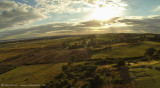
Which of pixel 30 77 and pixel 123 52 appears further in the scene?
pixel 123 52

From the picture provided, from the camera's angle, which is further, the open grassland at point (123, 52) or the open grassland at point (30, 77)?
the open grassland at point (123, 52)

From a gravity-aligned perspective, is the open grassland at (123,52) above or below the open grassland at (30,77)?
above

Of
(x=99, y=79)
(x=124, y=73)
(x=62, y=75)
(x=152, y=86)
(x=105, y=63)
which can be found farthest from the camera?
(x=105, y=63)

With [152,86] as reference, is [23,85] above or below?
below

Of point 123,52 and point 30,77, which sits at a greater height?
point 123,52

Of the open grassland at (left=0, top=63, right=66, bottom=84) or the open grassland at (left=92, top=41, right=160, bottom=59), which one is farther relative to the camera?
the open grassland at (left=92, top=41, right=160, bottom=59)

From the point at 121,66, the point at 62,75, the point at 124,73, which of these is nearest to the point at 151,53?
the point at 121,66

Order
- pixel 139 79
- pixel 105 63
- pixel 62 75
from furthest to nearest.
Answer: pixel 105 63, pixel 62 75, pixel 139 79

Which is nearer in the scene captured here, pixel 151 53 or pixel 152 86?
pixel 152 86

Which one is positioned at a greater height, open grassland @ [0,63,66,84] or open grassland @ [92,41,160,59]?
open grassland @ [92,41,160,59]

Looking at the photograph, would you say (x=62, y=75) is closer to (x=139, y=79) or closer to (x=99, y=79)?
(x=99, y=79)
